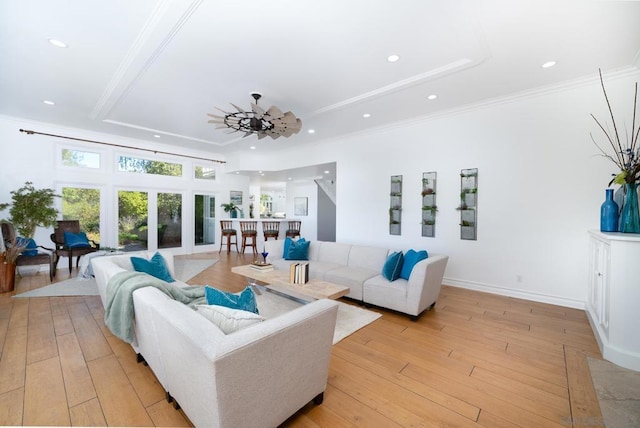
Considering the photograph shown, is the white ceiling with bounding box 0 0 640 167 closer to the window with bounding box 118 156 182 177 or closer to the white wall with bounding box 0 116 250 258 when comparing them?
the white wall with bounding box 0 116 250 258

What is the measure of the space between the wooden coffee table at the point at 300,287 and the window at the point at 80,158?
4.87 meters

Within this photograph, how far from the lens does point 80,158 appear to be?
5.93 metres

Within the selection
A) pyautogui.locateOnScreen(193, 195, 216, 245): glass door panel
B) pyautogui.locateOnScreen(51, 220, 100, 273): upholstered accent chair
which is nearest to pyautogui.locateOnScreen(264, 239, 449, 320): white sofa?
pyautogui.locateOnScreen(51, 220, 100, 273): upholstered accent chair

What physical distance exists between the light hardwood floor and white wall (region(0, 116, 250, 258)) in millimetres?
3212

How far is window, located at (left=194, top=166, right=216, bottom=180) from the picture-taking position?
7.91 meters

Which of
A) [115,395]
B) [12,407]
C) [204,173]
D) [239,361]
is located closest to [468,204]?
[239,361]

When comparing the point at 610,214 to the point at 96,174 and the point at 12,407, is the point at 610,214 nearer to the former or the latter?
the point at 12,407

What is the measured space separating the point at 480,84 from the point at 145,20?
3.98 metres

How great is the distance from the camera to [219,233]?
8453mm

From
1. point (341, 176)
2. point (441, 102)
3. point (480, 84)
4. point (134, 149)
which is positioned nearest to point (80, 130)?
point (134, 149)

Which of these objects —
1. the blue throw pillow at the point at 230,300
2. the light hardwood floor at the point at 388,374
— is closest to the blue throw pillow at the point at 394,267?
the light hardwood floor at the point at 388,374

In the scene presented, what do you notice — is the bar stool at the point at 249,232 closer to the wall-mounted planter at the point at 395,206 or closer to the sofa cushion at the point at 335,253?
the sofa cushion at the point at 335,253

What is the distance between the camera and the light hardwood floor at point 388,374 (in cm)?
170

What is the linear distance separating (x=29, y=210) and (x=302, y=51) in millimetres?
5826
